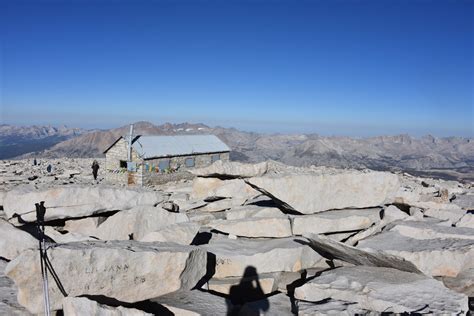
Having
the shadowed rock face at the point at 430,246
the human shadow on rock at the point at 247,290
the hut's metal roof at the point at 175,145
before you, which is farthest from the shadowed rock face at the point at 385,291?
the hut's metal roof at the point at 175,145

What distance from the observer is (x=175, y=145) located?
25.3 m

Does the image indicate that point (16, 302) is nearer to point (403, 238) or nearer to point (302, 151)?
point (403, 238)

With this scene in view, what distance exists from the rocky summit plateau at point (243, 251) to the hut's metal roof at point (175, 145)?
11377mm

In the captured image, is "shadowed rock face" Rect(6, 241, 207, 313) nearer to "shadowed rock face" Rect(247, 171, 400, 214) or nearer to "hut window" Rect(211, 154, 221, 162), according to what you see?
"shadowed rock face" Rect(247, 171, 400, 214)

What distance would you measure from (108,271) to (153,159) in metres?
16.9

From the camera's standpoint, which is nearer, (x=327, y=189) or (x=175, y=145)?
(x=327, y=189)

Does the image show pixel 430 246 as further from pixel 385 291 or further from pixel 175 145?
pixel 175 145

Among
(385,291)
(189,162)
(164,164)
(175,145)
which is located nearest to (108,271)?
(385,291)

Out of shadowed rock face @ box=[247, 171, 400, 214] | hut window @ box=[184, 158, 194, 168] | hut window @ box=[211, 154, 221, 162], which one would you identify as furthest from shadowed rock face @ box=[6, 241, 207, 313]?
hut window @ box=[211, 154, 221, 162]

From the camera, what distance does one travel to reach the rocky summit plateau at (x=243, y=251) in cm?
→ 597

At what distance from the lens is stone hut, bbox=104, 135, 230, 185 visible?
73.1ft

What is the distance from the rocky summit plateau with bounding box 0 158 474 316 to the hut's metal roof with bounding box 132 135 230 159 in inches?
448

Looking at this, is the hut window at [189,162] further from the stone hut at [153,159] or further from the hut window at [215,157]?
the hut window at [215,157]

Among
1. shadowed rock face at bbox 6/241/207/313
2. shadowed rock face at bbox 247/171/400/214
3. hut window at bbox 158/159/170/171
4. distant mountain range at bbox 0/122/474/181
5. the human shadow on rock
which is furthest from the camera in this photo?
distant mountain range at bbox 0/122/474/181
